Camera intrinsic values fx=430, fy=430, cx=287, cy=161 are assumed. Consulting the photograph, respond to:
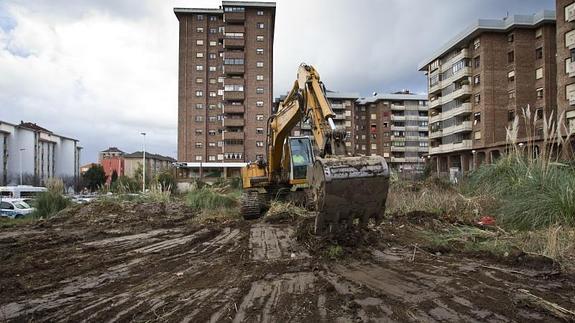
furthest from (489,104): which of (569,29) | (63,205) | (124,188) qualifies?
(63,205)

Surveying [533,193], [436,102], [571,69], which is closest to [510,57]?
[571,69]

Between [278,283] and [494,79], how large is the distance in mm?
50672

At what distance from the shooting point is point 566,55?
37.5 metres

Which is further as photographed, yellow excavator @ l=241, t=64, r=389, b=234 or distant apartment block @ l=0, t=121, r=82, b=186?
Result: distant apartment block @ l=0, t=121, r=82, b=186

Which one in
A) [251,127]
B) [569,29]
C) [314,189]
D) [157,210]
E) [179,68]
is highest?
[179,68]

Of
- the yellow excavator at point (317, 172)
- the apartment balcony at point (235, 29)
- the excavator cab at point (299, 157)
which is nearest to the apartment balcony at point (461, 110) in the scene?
the apartment balcony at point (235, 29)

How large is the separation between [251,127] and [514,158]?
61602 millimetres

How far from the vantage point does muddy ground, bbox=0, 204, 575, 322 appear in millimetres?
4121

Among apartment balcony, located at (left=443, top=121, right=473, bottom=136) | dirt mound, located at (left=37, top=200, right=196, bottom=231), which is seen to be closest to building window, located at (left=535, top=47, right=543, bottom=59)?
apartment balcony, located at (left=443, top=121, right=473, bottom=136)

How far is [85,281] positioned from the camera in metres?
5.81

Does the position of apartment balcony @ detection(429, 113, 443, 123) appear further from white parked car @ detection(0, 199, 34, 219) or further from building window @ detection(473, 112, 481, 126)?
white parked car @ detection(0, 199, 34, 219)

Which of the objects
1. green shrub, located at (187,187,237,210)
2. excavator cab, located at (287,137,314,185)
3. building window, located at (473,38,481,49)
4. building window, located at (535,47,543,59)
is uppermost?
building window, located at (473,38,481,49)

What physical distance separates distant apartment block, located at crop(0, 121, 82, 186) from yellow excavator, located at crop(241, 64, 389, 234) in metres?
58.7

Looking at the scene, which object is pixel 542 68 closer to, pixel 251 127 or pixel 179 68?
pixel 251 127
